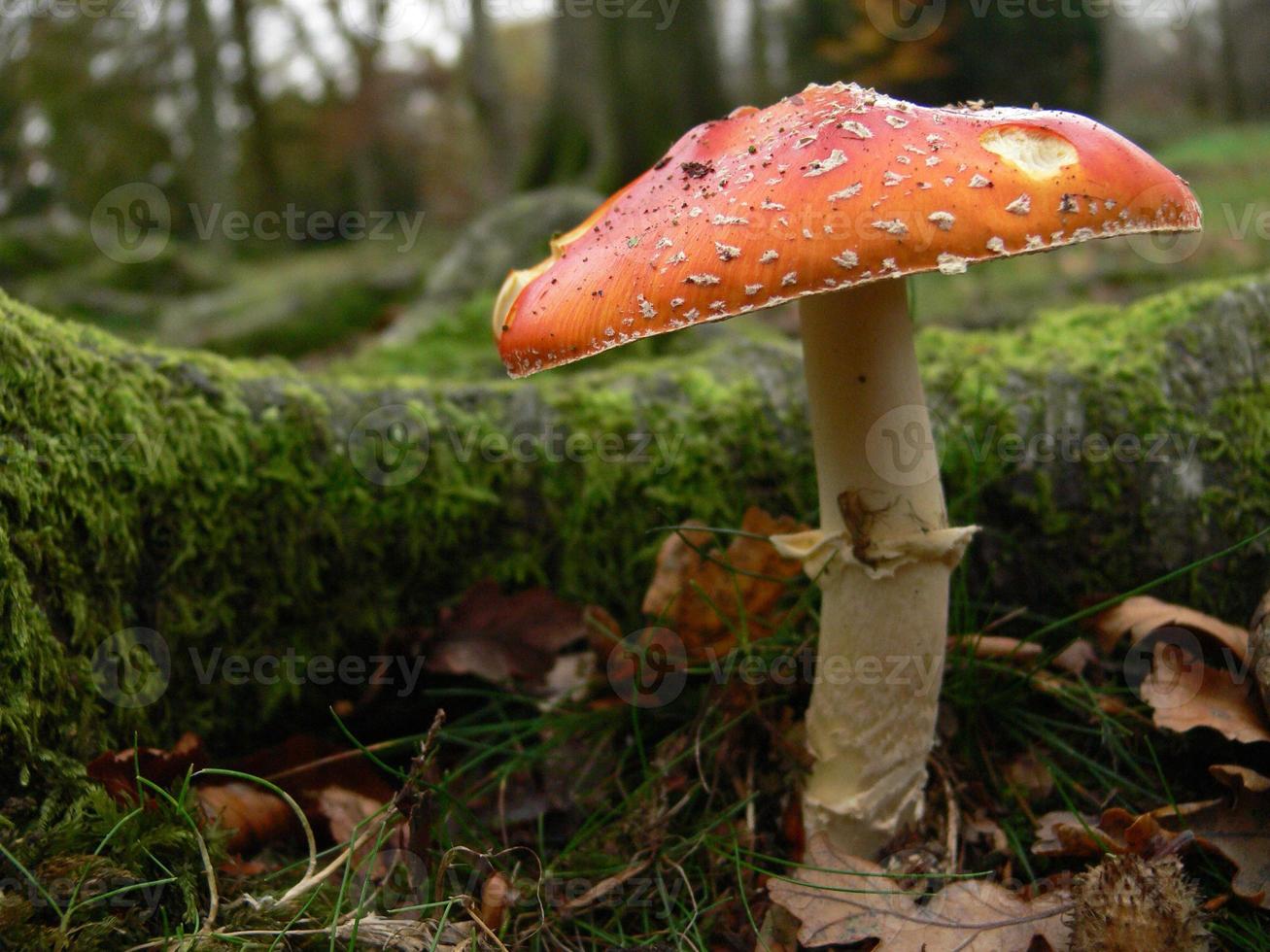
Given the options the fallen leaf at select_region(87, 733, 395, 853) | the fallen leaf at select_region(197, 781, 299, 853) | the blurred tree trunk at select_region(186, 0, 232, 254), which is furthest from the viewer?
the blurred tree trunk at select_region(186, 0, 232, 254)

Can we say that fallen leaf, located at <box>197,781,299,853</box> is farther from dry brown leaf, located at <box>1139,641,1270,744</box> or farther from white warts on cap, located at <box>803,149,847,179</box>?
dry brown leaf, located at <box>1139,641,1270,744</box>

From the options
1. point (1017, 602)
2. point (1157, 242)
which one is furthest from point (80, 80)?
point (1017, 602)

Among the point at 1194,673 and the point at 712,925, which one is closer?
the point at 712,925

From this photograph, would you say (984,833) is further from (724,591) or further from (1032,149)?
(1032,149)

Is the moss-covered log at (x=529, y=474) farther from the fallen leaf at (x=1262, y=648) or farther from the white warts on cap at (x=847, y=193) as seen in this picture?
the white warts on cap at (x=847, y=193)

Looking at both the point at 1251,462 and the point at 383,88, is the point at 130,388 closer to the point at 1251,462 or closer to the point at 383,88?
the point at 1251,462

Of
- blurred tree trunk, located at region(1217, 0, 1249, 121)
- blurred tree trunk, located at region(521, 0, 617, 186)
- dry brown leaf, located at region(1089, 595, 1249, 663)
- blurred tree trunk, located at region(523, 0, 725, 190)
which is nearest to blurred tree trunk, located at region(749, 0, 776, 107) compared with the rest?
blurred tree trunk, located at region(521, 0, 617, 186)

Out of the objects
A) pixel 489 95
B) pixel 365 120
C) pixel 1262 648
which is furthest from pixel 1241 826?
pixel 365 120

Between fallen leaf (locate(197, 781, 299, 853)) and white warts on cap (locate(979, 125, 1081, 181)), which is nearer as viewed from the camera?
white warts on cap (locate(979, 125, 1081, 181))

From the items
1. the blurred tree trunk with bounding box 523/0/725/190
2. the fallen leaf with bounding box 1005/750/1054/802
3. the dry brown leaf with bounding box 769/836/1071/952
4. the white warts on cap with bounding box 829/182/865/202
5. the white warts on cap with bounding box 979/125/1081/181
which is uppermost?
the blurred tree trunk with bounding box 523/0/725/190
